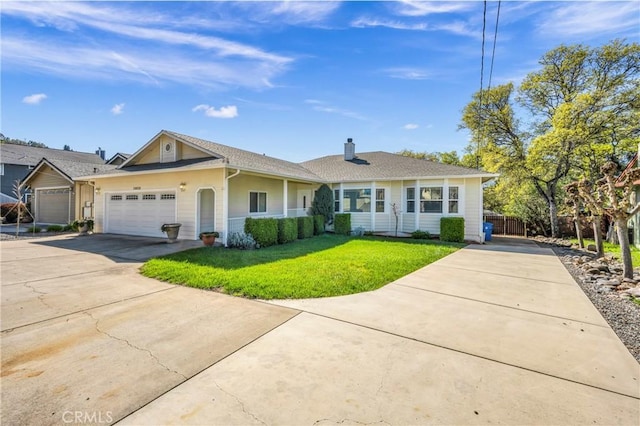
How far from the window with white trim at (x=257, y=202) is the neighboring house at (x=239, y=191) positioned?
47mm

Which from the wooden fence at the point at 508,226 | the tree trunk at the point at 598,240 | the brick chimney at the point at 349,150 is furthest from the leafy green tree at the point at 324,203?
the tree trunk at the point at 598,240

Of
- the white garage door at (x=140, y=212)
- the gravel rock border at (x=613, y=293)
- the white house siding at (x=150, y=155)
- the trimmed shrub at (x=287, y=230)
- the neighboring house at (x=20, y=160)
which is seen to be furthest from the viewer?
the neighboring house at (x=20, y=160)

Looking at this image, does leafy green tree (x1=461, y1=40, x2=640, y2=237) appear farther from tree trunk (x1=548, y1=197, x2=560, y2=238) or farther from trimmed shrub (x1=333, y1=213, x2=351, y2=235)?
trimmed shrub (x1=333, y1=213, x2=351, y2=235)

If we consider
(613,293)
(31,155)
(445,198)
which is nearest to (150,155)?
(445,198)

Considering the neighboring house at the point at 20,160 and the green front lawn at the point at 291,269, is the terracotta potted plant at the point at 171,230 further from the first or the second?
the neighboring house at the point at 20,160

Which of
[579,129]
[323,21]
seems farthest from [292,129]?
[579,129]

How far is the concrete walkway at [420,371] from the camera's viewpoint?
7.20 ft

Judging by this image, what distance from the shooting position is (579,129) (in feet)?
47.2

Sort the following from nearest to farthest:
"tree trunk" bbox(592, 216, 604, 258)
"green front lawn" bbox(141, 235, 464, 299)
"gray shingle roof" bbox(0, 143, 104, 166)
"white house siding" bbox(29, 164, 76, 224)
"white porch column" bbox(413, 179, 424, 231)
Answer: "green front lawn" bbox(141, 235, 464, 299)
"tree trunk" bbox(592, 216, 604, 258)
"white porch column" bbox(413, 179, 424, 231)
"white house siding" bbox(29, 164, 76, 224)
"gray shingle roof" bbox(0, 143, 104, 166)

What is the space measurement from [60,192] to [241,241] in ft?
48.9

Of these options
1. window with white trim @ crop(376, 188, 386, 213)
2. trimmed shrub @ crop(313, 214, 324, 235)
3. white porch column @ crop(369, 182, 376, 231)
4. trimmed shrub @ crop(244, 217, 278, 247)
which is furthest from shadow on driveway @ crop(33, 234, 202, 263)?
window with white trim @ crop(376, 188, 386, 213)

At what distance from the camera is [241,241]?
1025 centimetres

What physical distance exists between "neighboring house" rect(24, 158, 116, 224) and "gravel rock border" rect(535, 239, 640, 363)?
19773 mm

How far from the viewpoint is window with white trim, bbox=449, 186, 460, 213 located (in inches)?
529
